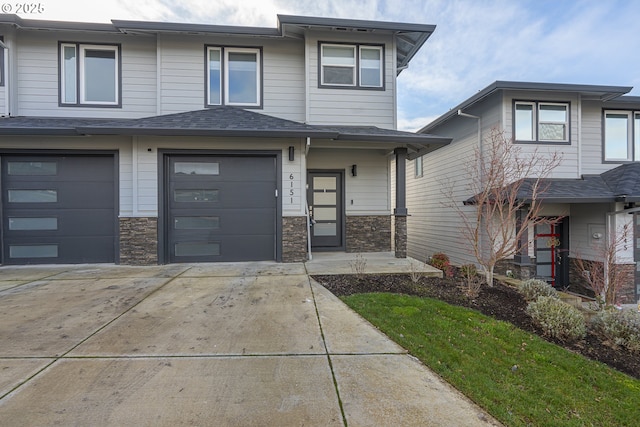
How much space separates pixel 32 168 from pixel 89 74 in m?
2.77

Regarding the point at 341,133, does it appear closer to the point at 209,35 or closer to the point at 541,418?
the point at 209,35

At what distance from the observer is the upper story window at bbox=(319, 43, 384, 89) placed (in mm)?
8047

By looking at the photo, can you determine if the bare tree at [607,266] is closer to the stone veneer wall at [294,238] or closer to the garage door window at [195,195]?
the stone veneer wall at [294,238]

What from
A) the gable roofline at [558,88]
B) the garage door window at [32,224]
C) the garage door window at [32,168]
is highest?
the gable roofline at [558,88]

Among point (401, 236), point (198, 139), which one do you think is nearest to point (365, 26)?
point (198, 139)

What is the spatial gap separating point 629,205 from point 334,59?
355 inches

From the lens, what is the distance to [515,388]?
258 centimetres

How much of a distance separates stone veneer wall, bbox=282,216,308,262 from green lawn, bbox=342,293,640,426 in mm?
2951

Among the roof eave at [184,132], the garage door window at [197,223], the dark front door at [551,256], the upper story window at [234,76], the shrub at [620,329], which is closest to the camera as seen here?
the shrub at [620,329]

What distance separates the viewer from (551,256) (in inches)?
365

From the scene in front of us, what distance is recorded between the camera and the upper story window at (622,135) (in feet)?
31.2

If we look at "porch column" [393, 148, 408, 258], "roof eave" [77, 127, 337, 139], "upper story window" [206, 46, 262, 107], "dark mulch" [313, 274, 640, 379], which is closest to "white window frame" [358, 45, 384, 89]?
"porch column" [393, 148, 408, 258]

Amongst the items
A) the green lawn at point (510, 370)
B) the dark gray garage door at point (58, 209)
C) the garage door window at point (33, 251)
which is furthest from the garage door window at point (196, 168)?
the green lawn at point (510, 370)

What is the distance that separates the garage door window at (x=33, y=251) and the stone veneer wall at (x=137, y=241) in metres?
1.65
